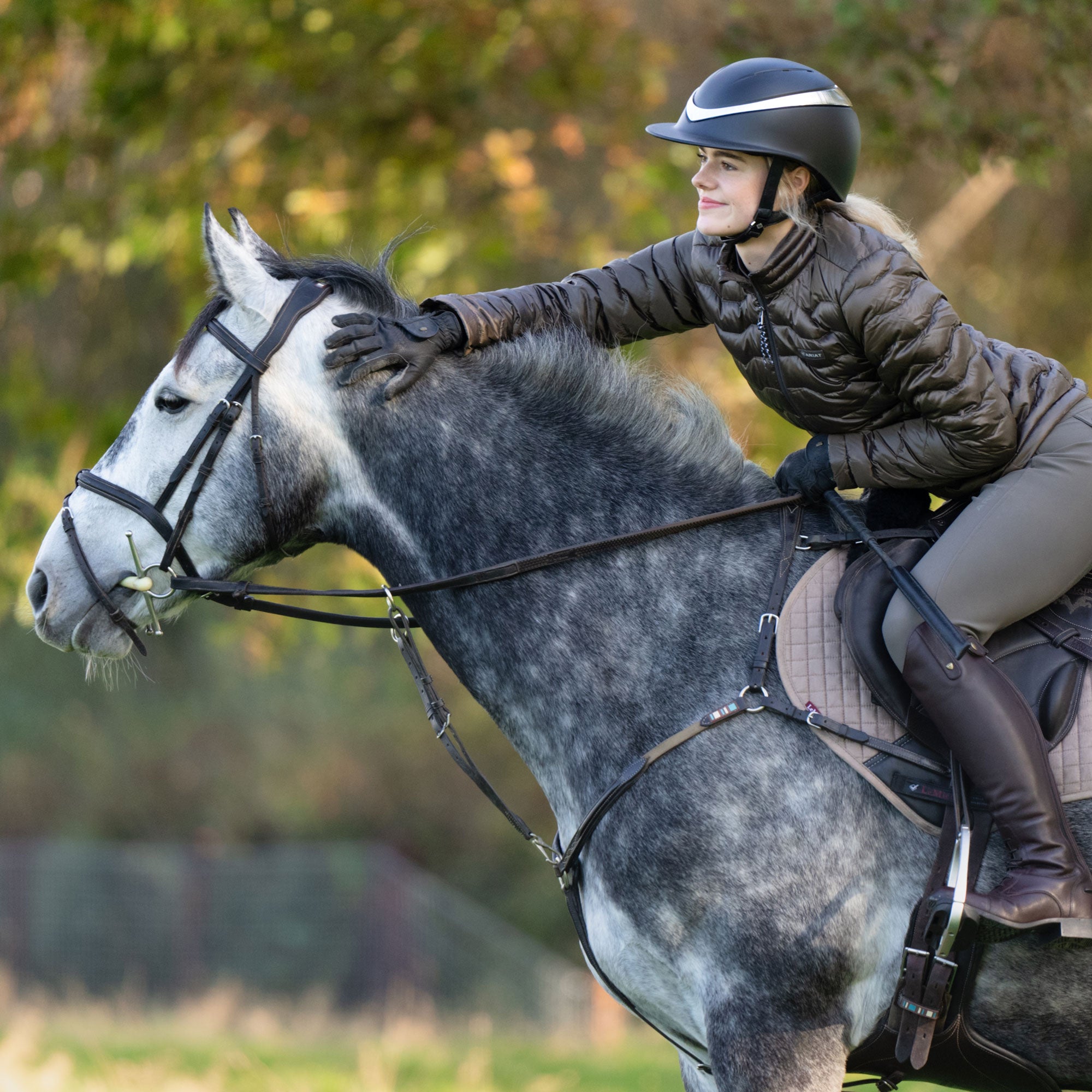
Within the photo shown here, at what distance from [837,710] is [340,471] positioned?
1.36m

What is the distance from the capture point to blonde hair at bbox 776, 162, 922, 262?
2922 millimetres

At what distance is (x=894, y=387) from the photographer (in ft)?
9.41

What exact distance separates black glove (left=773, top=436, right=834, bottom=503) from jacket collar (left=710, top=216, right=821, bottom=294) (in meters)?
0.39

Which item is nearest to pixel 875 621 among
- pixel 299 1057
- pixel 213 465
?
pixel 213 465

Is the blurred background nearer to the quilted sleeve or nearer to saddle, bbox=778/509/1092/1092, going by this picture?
the quilted sleeve

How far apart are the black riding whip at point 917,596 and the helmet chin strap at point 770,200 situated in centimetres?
72

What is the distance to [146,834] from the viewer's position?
66.2 feet

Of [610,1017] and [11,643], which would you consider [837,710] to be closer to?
[610,1017]

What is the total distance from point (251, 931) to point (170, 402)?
13897 mm

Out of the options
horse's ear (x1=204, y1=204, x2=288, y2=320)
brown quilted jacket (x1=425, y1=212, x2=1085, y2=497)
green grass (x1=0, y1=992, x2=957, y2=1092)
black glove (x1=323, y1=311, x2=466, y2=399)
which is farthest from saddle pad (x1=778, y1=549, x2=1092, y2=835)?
green grass (x1=0, y1=992, x2=957, y2=1092)

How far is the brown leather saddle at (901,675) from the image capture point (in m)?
2.71

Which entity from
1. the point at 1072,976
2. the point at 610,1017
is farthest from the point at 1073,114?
the point at 610,1017

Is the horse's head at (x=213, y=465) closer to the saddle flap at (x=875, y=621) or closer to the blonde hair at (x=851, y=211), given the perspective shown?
the blonde hair at (x=851, y=211)

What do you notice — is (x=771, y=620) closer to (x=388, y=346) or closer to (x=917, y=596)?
(x=917, y=596)
